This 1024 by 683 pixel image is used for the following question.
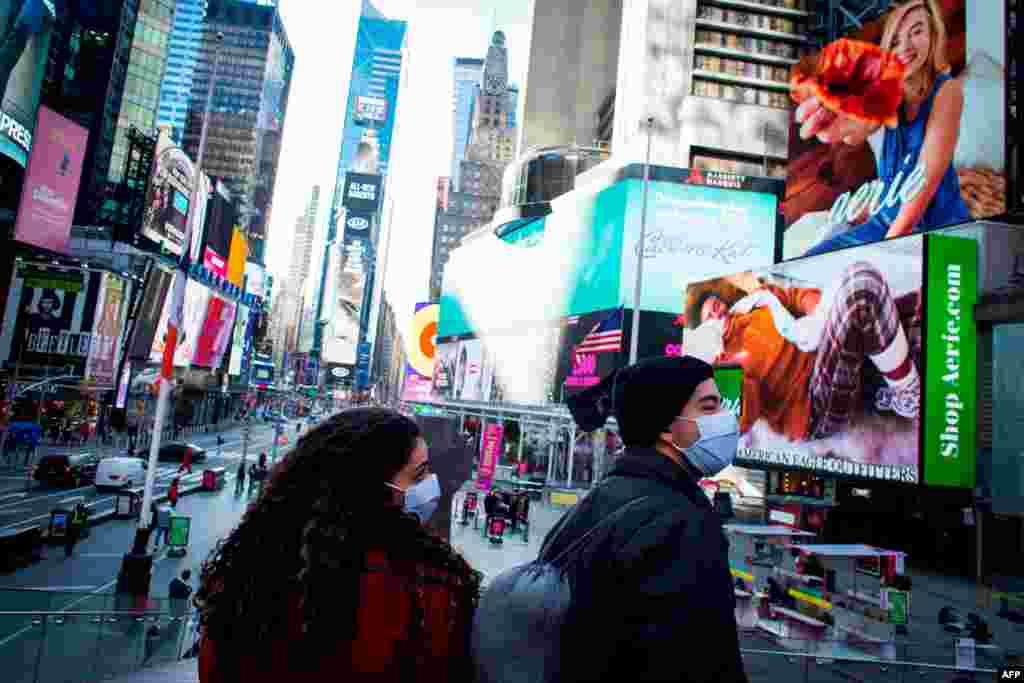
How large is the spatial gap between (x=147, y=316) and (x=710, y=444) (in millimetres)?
28206

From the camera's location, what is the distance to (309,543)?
2078mm

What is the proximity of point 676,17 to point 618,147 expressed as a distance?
12183 millimetres

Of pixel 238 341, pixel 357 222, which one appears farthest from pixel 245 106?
pixel 238 341

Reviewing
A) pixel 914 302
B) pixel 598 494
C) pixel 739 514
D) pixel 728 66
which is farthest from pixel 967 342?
pixel 728 66

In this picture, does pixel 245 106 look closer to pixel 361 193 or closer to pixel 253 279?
pixel 361 193

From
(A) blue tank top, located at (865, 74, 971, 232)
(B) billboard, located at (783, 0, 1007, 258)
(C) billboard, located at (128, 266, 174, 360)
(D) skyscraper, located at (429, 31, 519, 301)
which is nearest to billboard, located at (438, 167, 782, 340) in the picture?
(B) billboard, located at (783, 0, 1007, 258)

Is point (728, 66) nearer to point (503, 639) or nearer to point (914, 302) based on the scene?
point (914, 302)

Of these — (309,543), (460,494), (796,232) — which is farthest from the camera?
(796,232)

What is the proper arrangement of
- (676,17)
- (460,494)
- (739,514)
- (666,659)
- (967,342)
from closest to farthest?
(666,659) → (967,342) → (460,494) → (739,514) → (676,17)

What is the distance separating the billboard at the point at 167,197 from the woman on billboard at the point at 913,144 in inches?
1490

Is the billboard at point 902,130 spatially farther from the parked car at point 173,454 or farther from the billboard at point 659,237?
the parked car at point 173,454

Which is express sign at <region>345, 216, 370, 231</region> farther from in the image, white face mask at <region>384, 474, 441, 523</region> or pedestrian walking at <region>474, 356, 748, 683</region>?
pedestrian walking at <region>474, 356, 748, 683</region>

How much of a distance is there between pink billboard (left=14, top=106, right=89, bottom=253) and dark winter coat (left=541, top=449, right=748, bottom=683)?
39182 mm

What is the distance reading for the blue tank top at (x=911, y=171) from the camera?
31.2 m
